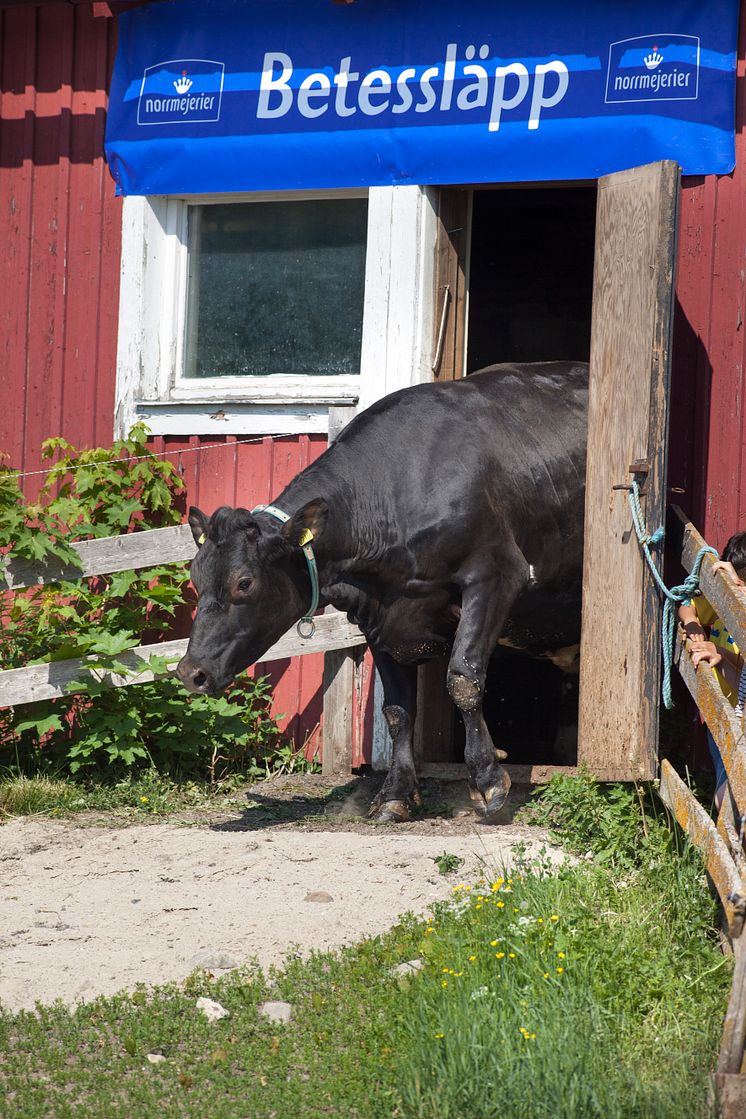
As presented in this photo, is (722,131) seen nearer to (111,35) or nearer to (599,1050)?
(111,35)

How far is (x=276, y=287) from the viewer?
7895 millimetres

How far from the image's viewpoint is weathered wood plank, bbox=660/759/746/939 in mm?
3405

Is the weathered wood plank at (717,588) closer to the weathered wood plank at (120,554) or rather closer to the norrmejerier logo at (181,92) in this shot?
the weathered wood plank at (120,554)

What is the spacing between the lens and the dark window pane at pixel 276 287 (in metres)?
7.70

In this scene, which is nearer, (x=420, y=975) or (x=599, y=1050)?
(x=599, y=1050)

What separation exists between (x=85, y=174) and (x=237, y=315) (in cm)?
126

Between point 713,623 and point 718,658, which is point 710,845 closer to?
point 718,658

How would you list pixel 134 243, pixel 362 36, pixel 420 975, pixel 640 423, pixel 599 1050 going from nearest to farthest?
pixel 599 1050
pixel 420 975
pixel 640 423
pixel 362 36
pixel 134 243

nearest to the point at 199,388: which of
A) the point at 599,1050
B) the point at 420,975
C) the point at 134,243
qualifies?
the point at 134,243

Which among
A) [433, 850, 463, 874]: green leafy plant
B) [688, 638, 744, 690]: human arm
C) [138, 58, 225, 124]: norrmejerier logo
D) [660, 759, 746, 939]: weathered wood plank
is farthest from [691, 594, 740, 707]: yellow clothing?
[138, 58, 225, 124]: norrmejerier logo

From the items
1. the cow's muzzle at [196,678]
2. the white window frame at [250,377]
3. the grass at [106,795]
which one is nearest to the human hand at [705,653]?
the cow's muzzle at [196,678]

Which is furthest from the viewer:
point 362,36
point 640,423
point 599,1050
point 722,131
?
point 362,36

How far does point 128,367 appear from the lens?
7.91 meters

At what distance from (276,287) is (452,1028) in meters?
5.17
